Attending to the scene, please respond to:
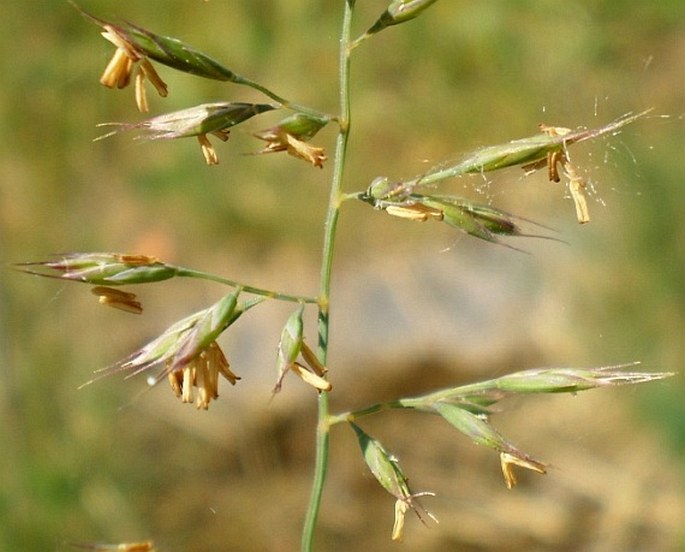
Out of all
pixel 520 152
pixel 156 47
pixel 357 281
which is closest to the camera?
pixel 156 47

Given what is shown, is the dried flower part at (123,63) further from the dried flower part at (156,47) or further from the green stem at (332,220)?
the green stem at (332,220)

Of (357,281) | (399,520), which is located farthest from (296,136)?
(357,281)

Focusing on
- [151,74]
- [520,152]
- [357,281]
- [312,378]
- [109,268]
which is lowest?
[357,281]

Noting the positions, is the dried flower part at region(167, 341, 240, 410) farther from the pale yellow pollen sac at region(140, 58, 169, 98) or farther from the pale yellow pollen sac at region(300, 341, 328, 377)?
the pale yellow pollen sac at region(140, 58, 169, 98)

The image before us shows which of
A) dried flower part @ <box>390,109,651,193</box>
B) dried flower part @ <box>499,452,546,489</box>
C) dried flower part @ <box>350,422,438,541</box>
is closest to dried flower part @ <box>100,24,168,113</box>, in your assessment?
dried flower part @ <box>390,109,651,193</box>

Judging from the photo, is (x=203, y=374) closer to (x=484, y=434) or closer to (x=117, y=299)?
(x=117, y=299)

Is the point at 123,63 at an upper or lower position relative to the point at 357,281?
upper

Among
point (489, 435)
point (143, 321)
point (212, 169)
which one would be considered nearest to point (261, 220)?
point (212, 169)
